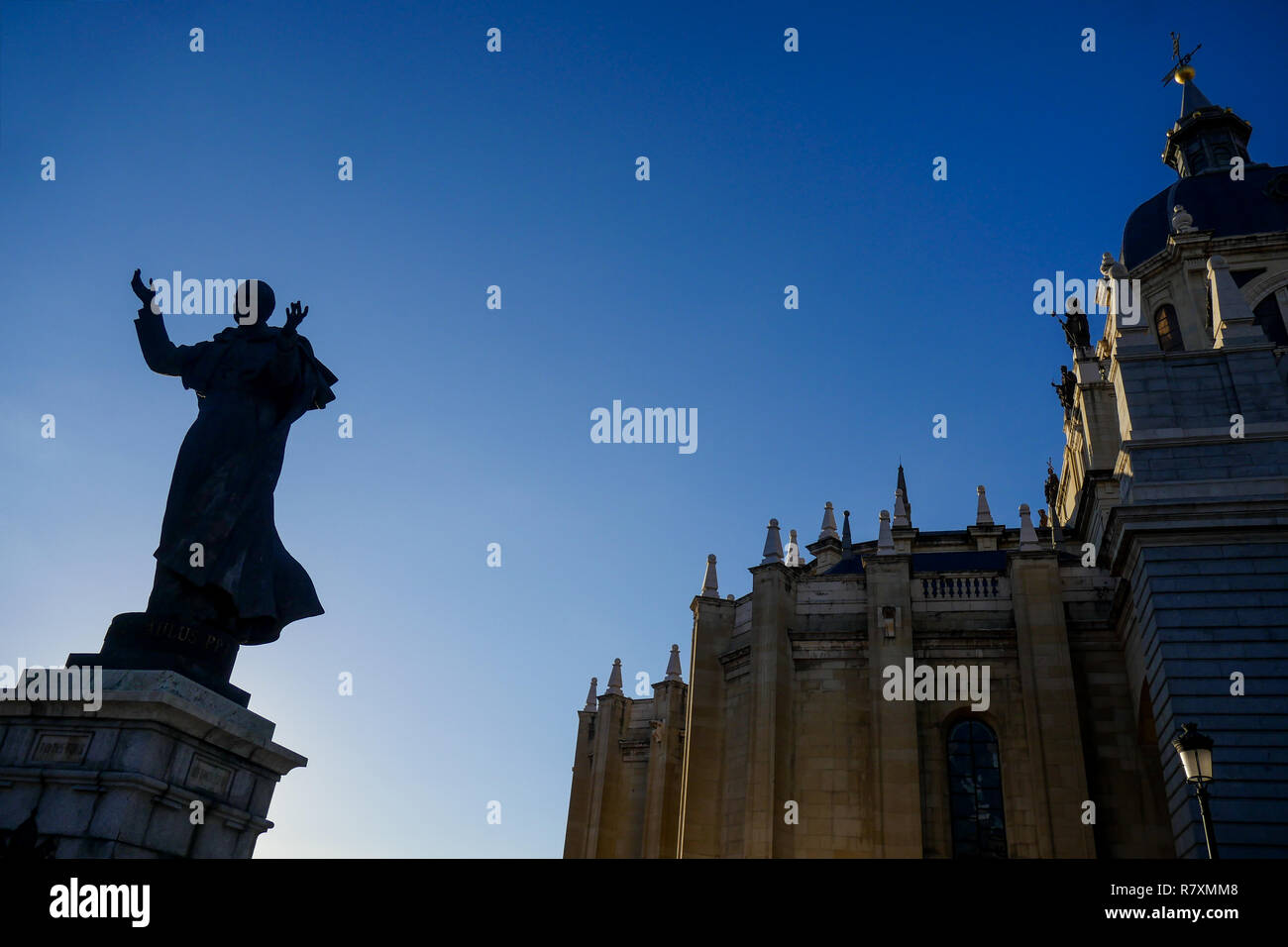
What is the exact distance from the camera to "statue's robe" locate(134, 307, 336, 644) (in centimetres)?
825

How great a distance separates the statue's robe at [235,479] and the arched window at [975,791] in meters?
18.0

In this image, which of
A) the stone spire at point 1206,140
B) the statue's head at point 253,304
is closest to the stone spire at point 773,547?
the statue's head at point 253,304

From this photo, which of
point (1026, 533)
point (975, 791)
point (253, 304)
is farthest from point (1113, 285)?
point (253, 304)

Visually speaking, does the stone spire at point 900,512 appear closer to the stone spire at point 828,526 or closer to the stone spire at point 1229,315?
the stone spire at point 828,526

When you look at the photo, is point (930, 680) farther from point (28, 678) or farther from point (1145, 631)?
point (28, 678)

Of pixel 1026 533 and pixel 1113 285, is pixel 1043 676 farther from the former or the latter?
pixel 1113 285

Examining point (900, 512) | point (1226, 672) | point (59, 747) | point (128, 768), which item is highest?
point (900, 512)

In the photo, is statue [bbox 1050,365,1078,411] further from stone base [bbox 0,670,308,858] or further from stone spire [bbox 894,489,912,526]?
stone base [bbox 0,670,308,858]

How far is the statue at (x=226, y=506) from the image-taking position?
26.3ft

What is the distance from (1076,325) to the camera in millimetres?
43312

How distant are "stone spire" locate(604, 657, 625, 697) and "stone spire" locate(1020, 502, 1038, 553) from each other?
16684 millimetres

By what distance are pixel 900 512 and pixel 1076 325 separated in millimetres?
12494

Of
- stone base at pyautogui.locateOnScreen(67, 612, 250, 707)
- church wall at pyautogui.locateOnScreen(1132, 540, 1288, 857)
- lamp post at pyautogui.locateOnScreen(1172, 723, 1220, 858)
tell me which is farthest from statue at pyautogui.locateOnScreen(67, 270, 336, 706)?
church wall at pyautogui.locateOnScreen(1132, 540, 1288, 857)
